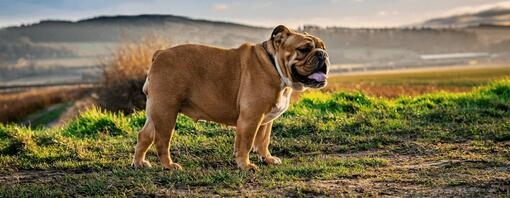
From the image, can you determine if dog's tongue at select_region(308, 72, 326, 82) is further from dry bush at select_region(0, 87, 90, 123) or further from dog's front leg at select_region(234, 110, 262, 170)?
dry bush at select_region(0, 87, 90, 123)

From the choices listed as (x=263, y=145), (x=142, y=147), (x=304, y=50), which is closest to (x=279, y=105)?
(x=304, y=50)

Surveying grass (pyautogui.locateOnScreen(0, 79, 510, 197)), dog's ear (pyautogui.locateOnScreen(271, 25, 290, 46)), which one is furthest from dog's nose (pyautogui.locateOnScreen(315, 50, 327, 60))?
grass (pyautogui.locateOnScreen(0, 79, 510, 197))

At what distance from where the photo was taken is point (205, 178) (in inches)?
259

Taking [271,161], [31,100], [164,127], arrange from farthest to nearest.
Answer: [31,100] → [271,161] → [164,127]

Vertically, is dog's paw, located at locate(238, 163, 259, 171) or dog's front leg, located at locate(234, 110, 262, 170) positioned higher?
dog's front leg, located at locate(234, 110, 262, 170)

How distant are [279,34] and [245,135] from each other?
3.54ft

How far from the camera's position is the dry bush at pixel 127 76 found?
2300 centimetres

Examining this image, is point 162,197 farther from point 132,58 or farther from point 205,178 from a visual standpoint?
point 132,58

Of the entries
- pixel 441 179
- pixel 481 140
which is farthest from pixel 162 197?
pixel 481 140

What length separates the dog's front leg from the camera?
723cm

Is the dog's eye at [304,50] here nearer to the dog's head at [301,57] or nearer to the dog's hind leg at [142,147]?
the dog's head at [301,57]

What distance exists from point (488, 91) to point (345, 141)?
7172 millimetres

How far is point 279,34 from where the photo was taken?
7.18 m

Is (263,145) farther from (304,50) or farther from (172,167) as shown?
(304,50)
